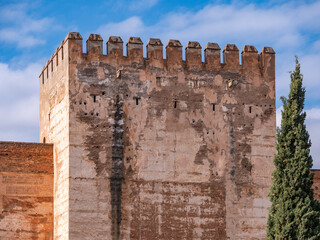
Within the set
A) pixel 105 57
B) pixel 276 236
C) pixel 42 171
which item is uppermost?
pixel 105 57

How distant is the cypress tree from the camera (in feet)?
78.2

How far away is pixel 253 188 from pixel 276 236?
12.3ft

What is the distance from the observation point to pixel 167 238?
26.6 m

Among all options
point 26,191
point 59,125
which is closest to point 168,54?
point 59,125

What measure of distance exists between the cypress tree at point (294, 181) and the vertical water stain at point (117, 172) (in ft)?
13.8

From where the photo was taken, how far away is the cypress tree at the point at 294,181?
78.2 feet

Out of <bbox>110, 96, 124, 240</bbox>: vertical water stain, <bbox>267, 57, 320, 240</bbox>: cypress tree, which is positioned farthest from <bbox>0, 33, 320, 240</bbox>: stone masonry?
<bbox>267, 57, 320, 240</bbox>: cypress tree

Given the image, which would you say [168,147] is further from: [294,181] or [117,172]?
[294,181]

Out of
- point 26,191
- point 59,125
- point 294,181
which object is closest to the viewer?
point 294,181

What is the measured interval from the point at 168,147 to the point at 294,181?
4318mm

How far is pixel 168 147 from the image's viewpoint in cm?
2705

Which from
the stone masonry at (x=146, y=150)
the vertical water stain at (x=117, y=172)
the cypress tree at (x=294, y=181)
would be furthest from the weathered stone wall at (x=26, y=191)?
the cypress tree at (x=294, y=181)

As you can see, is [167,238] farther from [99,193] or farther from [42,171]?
[42,171]

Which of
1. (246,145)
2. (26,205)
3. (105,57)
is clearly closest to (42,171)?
(26,205)
